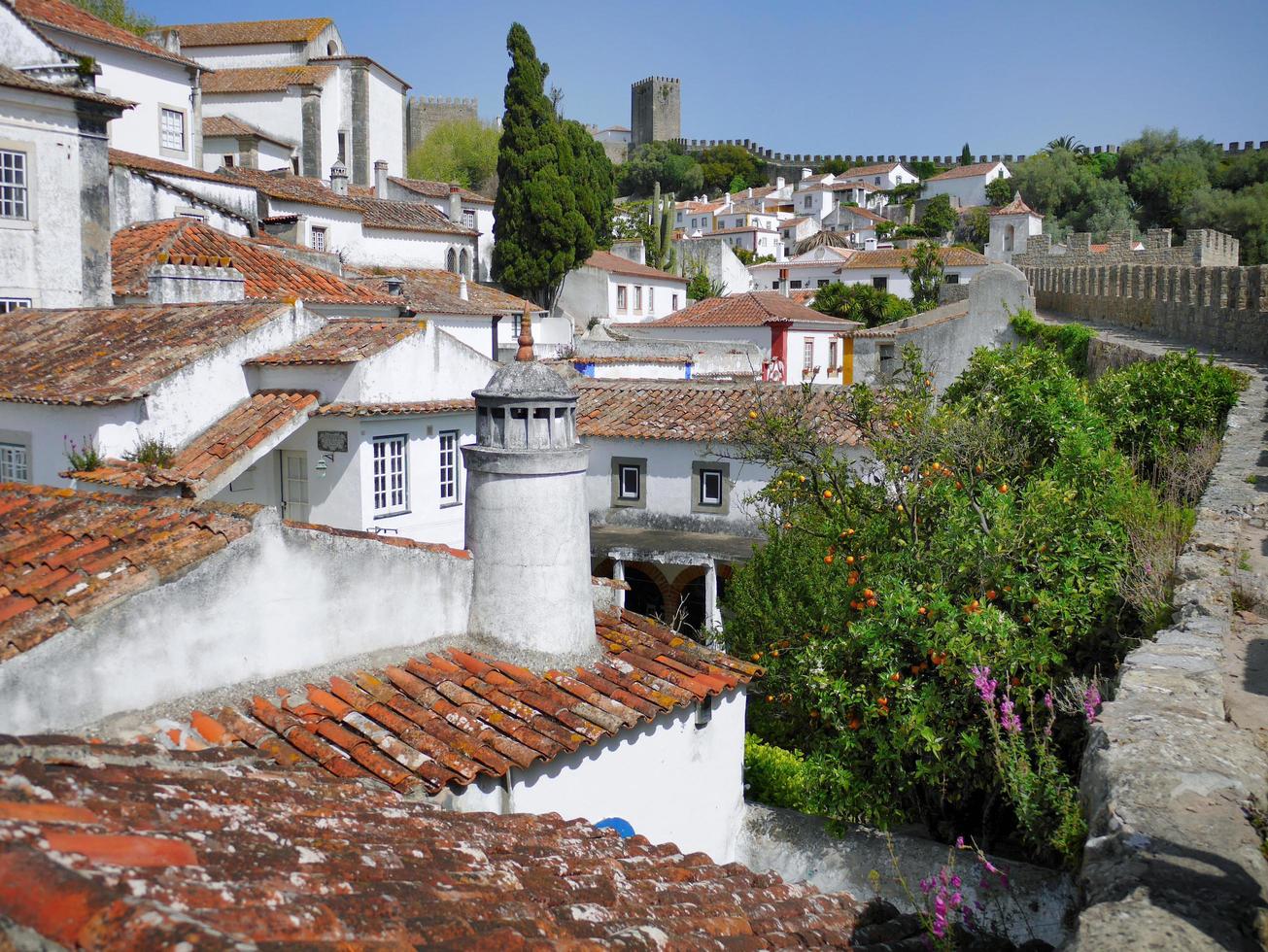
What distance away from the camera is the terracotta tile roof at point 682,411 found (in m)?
18.7

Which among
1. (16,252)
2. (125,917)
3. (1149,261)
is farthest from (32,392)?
(1149,261)

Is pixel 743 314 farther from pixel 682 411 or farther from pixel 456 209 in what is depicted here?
pixel 682 411

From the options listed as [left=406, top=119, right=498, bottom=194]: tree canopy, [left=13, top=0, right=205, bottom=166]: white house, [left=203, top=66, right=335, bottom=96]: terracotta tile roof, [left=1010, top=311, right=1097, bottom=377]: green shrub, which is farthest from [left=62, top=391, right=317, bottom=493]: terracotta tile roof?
[left=406, top=119, right=498, bottom=194]: tree canopy

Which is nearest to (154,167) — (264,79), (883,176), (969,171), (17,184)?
(17,184)

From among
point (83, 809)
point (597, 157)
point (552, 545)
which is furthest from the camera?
point (597, 157)

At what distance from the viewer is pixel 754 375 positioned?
104 ft

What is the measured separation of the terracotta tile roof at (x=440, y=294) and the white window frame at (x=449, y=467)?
10.1m

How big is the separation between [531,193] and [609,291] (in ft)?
20.1

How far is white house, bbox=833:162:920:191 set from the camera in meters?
94.2

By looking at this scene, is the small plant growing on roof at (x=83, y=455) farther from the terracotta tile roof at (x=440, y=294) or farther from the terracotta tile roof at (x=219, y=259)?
the terracotta tile roof at (x=440, y=294)

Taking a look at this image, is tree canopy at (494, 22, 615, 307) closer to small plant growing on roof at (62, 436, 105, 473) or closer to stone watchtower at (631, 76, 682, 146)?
small plant growing on roof at (62, 436, 105, 473)

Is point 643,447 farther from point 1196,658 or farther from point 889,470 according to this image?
point 1196,658

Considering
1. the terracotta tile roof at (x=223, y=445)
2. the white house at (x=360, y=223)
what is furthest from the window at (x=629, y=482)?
the white house at (x=360, y=223)

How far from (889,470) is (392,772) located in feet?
23.5
